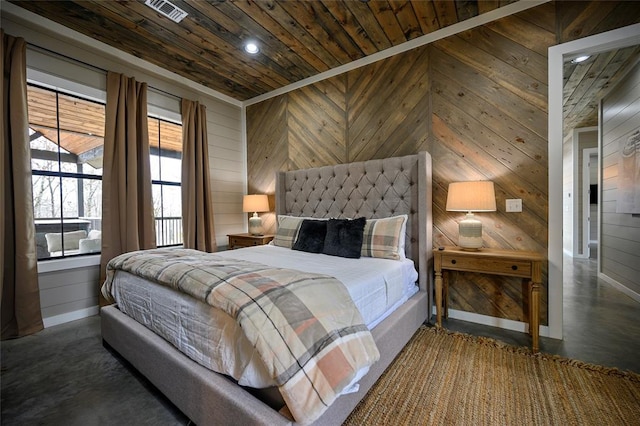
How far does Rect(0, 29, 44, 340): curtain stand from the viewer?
2.34 metres

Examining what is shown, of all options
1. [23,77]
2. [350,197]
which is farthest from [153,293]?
[23,77]

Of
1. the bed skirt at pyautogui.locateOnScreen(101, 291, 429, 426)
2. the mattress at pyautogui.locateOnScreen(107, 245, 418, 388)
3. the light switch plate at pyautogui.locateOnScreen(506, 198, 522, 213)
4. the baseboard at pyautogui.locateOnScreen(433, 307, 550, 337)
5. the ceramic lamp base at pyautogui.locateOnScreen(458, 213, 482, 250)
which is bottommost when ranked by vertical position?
the baseboard at pyautogui.locateOnScreen(433, 307, 550, 337)

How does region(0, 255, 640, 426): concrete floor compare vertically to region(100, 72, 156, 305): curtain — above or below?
below

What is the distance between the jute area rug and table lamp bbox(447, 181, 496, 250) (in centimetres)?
86

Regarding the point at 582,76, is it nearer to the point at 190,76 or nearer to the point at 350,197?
the point at 350,197

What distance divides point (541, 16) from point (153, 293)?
3.68m

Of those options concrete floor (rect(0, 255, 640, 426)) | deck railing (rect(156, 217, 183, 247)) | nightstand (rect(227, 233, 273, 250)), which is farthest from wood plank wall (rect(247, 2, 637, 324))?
deck railing (rect(156, 217, 183, 247))

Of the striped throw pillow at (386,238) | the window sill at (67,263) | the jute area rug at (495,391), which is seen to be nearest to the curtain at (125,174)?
the window sill at (67,263)

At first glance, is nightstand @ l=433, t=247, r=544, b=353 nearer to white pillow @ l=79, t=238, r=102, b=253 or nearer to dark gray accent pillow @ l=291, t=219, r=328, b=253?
dark gray accent pillow @ l=291, t=219, r=328, b=253

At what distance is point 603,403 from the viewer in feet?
4.91

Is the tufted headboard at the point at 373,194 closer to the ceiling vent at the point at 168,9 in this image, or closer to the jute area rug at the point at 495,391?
the jute area rug at the point at 495,391

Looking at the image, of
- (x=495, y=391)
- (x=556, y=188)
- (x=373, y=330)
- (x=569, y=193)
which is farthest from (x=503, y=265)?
(x=569, y=193)

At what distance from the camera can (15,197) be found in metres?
2.35

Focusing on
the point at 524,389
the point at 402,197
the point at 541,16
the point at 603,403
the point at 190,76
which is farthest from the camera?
the point at 190,76
